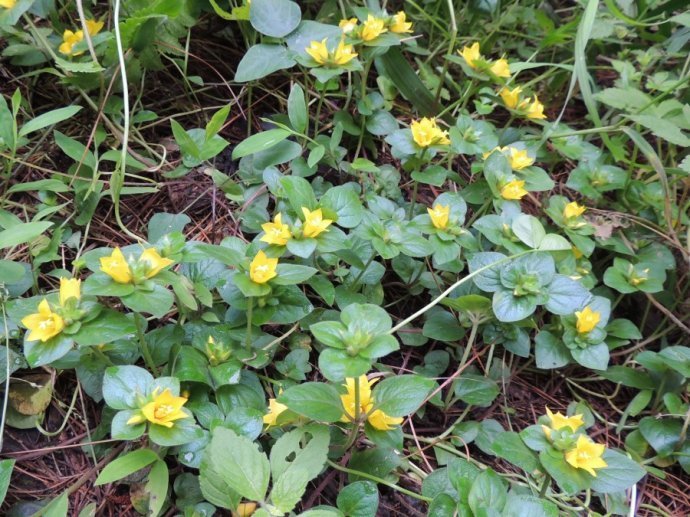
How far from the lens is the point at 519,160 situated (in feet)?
4.90

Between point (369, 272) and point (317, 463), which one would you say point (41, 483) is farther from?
point (369, 272)

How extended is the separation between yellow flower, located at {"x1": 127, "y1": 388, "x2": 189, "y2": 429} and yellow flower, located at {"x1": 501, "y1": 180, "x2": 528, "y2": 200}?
89 centimetres

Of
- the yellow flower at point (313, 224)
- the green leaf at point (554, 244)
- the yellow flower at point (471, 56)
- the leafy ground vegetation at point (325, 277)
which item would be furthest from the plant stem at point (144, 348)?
the yellow flower at point (471, 56)

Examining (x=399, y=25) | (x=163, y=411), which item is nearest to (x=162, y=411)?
(x=163, y=411)

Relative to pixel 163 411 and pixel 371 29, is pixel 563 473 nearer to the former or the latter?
pixel 163 411

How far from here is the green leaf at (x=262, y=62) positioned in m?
1.54

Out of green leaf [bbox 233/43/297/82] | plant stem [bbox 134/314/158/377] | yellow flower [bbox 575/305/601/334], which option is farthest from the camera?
green leaf [bbox 233/43/297/82]

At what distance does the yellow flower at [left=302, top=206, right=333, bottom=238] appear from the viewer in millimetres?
1147

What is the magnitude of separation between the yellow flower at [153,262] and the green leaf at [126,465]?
30 cm

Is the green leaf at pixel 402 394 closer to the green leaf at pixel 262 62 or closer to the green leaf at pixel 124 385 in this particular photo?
the green leaf at pixel 124 385

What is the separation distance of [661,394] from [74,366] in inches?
51.1

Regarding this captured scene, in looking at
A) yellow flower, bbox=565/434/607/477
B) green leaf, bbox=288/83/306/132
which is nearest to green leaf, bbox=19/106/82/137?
green leaf, bbox=288/83/306/132

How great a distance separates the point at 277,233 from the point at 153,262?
0.80 feet

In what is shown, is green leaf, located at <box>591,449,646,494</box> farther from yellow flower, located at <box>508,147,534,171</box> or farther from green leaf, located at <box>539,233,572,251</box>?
yellow flower, located at <box>508,147,534,171</box>
